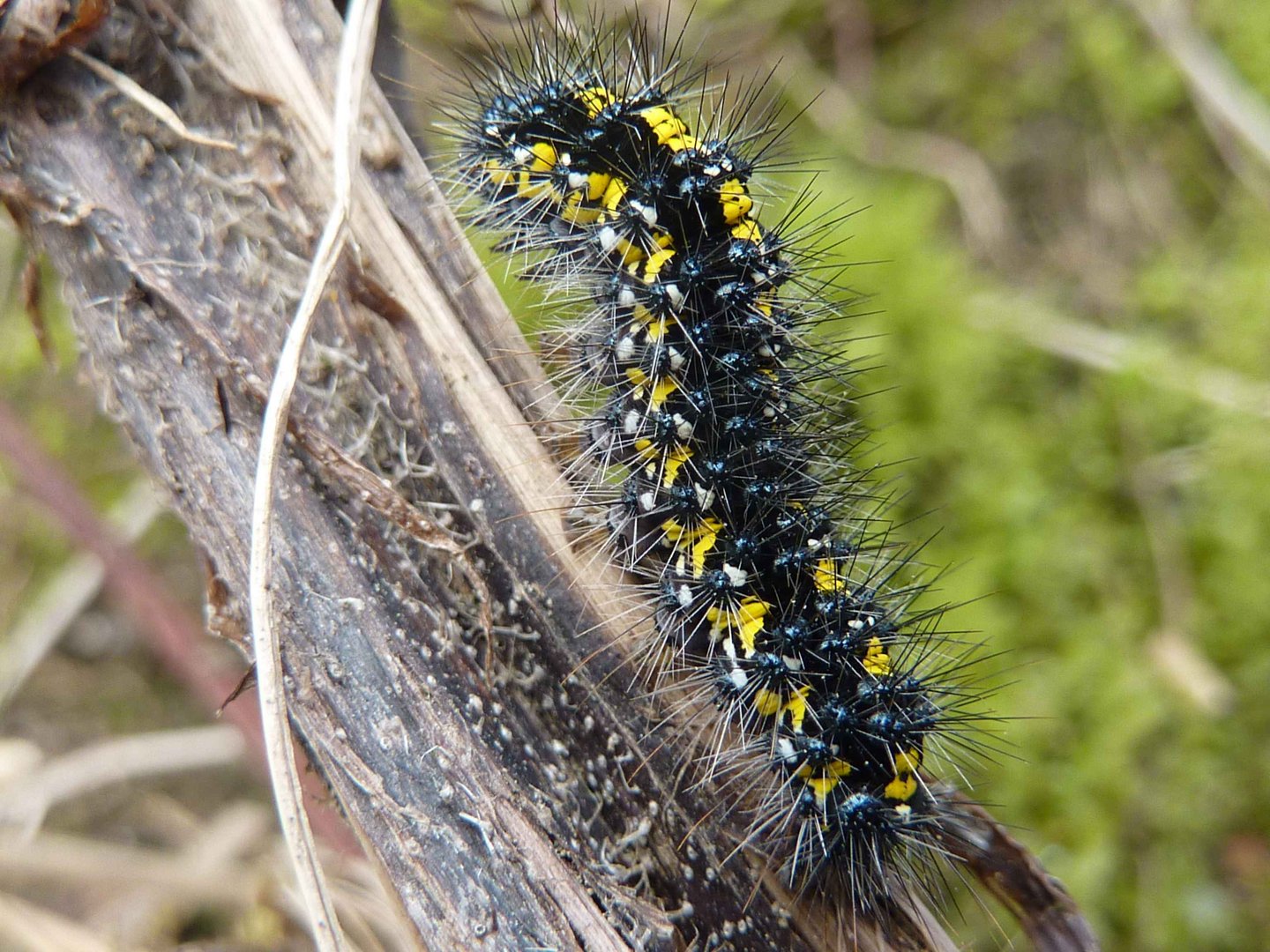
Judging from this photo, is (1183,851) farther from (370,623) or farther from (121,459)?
(121,459)

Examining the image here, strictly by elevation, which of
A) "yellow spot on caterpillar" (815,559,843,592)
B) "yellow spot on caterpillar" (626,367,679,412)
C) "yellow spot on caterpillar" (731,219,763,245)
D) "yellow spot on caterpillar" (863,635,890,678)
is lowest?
"yellow spot on caterpillar" (863,635,890,678)

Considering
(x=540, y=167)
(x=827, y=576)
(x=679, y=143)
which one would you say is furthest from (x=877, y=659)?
(x=540, y=167)

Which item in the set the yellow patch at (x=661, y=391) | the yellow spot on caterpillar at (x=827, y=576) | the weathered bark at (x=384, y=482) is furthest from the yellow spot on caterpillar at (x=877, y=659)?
the yellow patch at (x=661, y=391)

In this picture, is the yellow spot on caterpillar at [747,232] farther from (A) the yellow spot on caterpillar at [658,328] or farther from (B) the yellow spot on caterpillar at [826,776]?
(B) the yellow spot on caterpillar at [826,776]

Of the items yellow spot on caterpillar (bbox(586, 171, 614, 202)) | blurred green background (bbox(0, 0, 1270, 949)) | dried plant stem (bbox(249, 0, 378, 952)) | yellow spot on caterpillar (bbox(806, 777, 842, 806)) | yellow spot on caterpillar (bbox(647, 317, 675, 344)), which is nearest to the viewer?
dried plant stem (bbox(249, 0, 378, 952))

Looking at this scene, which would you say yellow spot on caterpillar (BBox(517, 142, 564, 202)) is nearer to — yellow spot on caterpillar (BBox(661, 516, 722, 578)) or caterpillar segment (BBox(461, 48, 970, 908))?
caterpillar segment (BBox(461, 48, 970, 908))

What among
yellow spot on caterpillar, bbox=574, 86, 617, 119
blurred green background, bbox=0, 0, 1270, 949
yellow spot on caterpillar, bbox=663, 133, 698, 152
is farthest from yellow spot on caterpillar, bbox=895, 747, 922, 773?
yellow spot on caterpillar, bbox=574, 86, 617, 119
